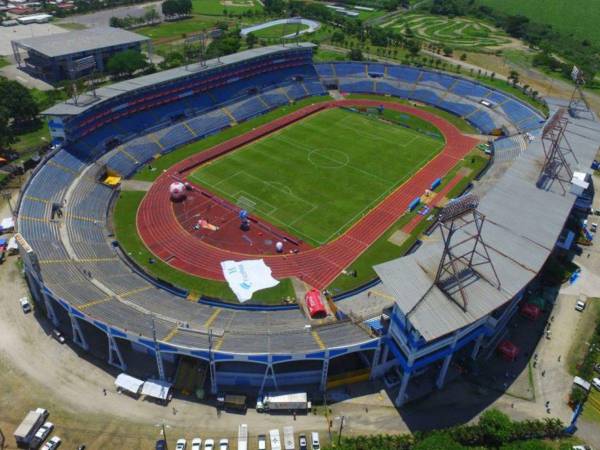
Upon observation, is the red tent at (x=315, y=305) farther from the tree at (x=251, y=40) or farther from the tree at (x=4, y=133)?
the tree at (x=251, y=40)

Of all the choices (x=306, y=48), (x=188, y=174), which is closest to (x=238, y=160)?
(x=188, y=174)

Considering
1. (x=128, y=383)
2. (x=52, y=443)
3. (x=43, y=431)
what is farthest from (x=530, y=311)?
(x=43, y=431)

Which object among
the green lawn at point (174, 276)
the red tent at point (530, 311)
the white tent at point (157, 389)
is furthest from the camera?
the green lawn at point (174, 276)

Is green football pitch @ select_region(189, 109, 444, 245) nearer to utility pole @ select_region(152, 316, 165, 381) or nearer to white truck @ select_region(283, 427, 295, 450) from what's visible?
utility pole @ select_region(152, 316, 165, 381)

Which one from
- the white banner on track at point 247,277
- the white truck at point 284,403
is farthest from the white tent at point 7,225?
the white truck at point 284,403

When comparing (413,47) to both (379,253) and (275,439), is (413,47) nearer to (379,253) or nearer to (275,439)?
(379,253)

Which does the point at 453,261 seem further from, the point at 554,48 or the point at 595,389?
the point at 554,48
